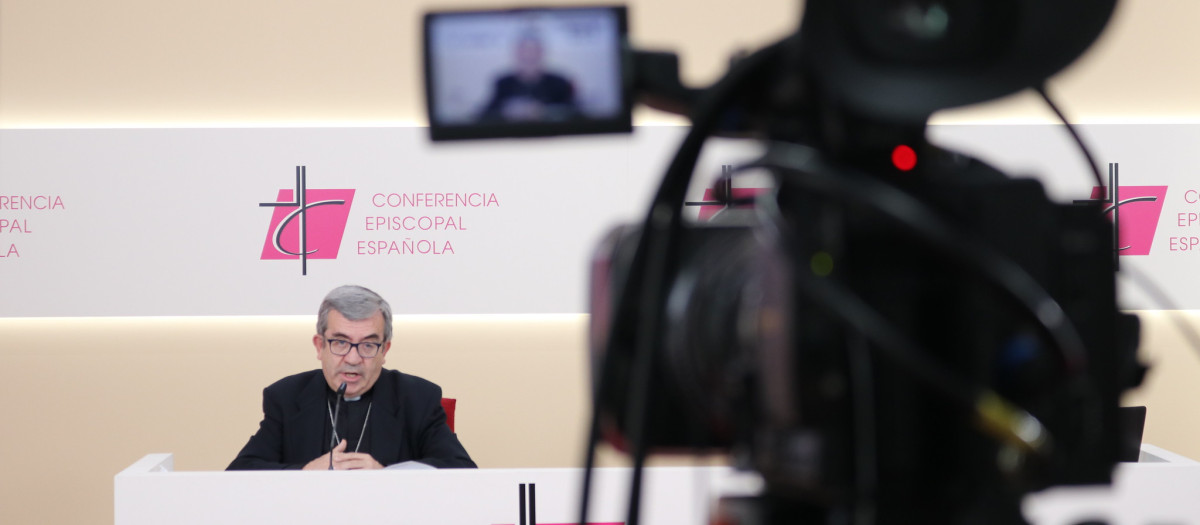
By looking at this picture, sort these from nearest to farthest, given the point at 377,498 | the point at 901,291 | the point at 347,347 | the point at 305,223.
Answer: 1. the point at 901,291
2. the point at 377,498
3. the point at 347,347
4. the point at 305,223

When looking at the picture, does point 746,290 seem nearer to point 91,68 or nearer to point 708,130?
point 708,130

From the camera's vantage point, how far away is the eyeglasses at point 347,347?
3031 millimetres

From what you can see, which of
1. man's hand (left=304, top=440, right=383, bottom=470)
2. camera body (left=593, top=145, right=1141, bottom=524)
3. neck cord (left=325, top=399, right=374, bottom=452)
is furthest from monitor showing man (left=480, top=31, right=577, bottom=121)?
neck cord (left=325, top=399, right=374, bottom=452)

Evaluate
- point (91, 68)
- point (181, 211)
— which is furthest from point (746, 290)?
point (91, 68)

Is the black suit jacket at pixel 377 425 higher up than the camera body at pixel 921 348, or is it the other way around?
the camera body at pixel 921 348

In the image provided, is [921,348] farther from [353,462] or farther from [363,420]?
Result: [363,420]

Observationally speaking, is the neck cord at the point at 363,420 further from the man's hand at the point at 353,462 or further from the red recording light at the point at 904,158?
the red recording light at the point at 904,158

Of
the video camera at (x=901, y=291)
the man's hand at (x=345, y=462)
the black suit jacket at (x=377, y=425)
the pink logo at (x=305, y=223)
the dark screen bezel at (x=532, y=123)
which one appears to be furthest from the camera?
the pink logo at (x=305, y=223)

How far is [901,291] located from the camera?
0.50 meters

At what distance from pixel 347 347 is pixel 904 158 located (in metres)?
2.68

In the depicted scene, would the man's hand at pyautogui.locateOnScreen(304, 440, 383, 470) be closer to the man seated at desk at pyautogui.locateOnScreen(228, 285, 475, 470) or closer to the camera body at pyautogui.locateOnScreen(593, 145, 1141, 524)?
the man seated at desk at pyautogui.locateOnScreen(228, 285, 475, 470)

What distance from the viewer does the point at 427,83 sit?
59 cm

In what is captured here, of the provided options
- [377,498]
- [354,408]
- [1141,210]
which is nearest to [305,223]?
[354,408]

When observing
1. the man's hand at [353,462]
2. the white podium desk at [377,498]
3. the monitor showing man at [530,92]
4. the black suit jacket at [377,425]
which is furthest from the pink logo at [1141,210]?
the monitor showing man at [530,92]
